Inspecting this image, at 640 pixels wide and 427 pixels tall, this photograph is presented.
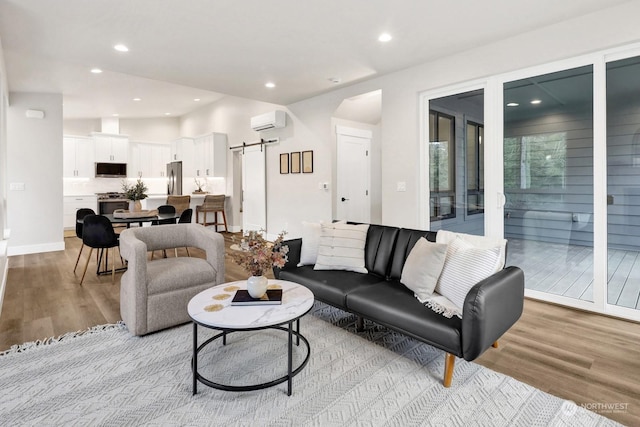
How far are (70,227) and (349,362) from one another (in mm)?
8784

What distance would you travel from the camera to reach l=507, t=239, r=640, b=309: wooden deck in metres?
2.91

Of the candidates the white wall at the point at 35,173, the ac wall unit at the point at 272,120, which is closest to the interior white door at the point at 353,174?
the ac wall unit at the point at 272,120

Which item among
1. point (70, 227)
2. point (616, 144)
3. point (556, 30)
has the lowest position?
point (70, 227)

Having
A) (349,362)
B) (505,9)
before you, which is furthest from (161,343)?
(505,9)

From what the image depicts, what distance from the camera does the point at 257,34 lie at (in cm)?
328

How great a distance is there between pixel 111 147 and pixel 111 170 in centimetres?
59

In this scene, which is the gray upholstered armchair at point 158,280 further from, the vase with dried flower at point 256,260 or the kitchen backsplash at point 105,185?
the kitchen backsplash at point 105,185

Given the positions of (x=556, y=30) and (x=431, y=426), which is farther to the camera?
(x=556, y=30)

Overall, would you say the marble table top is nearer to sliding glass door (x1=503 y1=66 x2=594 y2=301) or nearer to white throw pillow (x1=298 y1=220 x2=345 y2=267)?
white throw pillow (x1=298 y1=220 x2=345 y2=267)

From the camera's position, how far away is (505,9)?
2.83 meters

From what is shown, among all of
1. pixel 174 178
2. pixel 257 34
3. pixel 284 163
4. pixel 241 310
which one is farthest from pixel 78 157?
pixel 241 310

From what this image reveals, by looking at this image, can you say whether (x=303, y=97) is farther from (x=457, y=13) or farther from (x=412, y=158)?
(x=457, y=13)

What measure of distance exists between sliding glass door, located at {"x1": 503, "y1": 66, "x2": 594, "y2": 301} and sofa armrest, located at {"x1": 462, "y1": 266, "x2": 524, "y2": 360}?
5.39 feet

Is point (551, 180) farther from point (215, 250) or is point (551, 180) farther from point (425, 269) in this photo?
point (215, 250)
